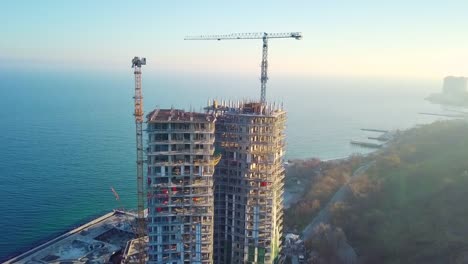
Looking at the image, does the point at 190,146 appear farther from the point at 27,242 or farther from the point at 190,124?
the point at 27,242

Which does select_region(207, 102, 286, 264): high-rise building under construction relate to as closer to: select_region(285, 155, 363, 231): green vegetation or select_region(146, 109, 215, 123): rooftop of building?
select_region(146, 109, 215, 123): rooftop of building

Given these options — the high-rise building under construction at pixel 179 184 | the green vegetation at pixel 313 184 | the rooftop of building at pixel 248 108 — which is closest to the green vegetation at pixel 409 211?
the green vegetation at pixel 313 184

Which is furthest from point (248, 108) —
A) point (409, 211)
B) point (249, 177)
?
point (409, 211)

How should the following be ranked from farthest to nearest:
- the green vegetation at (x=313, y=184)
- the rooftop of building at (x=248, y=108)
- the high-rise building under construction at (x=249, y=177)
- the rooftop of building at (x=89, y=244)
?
the green vegetation at (x=313, y=184), the rooftop of building at (x=89, y=244), the rooftop of building at (x=248, y=108), the high-rise building under construction at (x=249, y=177)

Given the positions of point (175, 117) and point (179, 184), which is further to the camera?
point (175, 117)

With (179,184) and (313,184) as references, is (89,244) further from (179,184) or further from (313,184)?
(313,184)

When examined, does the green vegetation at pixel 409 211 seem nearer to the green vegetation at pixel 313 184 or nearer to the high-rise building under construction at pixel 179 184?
the green vegetation at pixel 313 184

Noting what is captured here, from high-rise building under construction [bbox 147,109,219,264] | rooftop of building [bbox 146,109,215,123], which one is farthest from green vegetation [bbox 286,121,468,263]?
rooftop of building [bbox 146,109,215,123]
